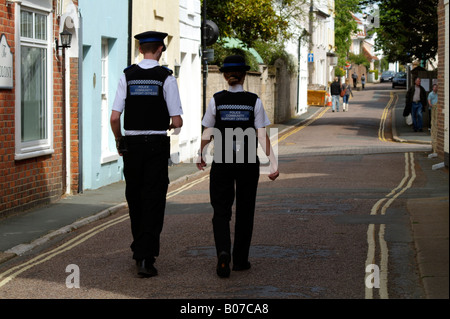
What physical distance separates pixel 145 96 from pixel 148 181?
2.54ft

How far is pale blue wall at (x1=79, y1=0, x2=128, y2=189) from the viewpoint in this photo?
53.4ft

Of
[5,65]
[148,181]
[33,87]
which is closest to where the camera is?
[148,181]

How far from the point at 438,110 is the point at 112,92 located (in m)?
8.20

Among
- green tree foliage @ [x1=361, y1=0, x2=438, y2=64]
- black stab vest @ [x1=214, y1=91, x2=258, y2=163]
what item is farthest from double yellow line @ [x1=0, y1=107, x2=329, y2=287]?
green tree foliage @ [x1=361, y1=0, x2=438, y2=64]

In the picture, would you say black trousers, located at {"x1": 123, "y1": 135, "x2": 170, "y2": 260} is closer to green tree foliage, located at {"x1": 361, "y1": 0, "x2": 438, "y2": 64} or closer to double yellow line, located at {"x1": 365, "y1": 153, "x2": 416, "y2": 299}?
double yellow line, located at {"x1": 365, "y1": 153, "x2": 416, "y2": 299}

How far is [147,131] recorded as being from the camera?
319 inches

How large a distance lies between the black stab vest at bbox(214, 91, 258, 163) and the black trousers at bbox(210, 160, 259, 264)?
0.09m

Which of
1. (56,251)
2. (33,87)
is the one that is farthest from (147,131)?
(33,87)

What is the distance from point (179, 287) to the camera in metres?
7.54

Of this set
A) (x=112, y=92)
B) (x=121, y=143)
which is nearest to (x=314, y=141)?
(x=112, y=92)

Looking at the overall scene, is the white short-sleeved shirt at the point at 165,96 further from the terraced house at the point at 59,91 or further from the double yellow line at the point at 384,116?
the double yellow line at the point at 384,116

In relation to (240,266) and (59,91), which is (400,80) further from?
(240,266)

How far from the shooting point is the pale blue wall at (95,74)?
1628cm

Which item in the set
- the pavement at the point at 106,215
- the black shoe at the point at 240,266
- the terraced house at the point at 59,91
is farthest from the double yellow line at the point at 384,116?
the black shoe at the point at 240,266
